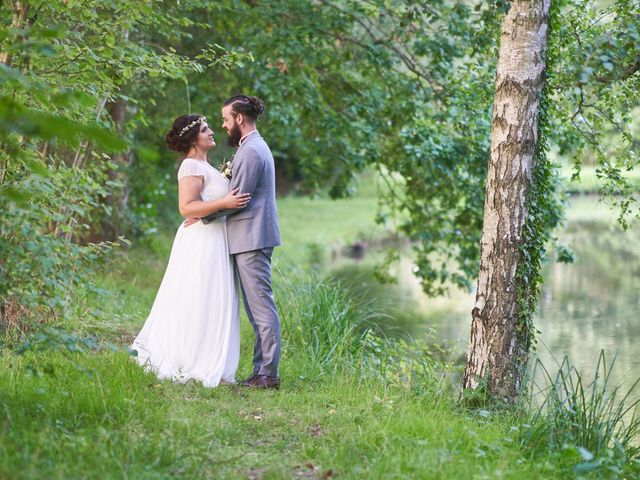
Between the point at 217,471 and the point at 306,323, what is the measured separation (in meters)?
4.34

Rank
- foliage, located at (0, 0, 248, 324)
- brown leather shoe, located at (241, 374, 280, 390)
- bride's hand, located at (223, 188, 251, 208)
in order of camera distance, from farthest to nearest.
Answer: brown leather shoe, located at (241, 374, 280, 390) → bride's hand, located at (223, 188, 251, 208) → foliage, located at (0, 0, 248, 324)

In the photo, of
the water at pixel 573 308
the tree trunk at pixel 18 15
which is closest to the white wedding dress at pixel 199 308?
the tree trunk at pixel 18 15

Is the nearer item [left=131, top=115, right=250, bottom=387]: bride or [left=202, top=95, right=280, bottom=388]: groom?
[left=202, top=95, right=280, bottom=388]: groom

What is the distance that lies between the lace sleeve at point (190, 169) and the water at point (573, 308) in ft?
9.06

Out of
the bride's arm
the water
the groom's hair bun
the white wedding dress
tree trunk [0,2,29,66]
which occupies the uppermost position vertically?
tree trunk [0,2,29,66]

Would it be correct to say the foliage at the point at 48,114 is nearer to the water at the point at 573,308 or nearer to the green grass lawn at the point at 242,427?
the green grass lawn at the point at 242,427

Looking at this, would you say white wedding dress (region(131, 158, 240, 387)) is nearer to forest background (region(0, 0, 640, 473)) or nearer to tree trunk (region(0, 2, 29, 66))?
forest background (region(0, 0, 640, 473))

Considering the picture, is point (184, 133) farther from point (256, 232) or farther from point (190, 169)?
point (256, 232)

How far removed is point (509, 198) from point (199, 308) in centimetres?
238

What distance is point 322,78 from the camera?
12797 millimetres

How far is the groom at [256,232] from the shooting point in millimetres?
6277

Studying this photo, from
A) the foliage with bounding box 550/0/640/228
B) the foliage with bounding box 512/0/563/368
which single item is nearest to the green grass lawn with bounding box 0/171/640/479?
the foliage with bounding box 512/0/563/368

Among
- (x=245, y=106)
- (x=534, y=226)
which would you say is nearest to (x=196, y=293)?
(x=245, y=106)

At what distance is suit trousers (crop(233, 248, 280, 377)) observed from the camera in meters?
6.32
